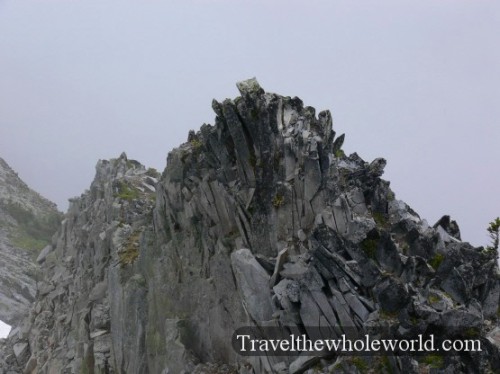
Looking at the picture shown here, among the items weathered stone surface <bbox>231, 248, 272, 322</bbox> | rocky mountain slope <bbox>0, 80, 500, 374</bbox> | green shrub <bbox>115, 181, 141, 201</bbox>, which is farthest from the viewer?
green shrub <bbox>115, 181, 141, 201</bbox>

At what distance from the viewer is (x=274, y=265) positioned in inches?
1118

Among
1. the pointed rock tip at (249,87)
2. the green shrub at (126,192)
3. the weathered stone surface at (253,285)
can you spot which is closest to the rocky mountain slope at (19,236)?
the green shrub at (126,192)

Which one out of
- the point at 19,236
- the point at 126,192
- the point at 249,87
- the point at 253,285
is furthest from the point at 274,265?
the point at 19,236

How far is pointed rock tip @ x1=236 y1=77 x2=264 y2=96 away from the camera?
35.1 meters

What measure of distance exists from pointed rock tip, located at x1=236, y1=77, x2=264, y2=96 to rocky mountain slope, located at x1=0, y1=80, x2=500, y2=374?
12 centimetres

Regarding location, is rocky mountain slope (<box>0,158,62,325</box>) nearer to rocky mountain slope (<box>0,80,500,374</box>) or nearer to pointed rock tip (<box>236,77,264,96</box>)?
rocky mountain slope (<box>0,80,500,374</box>)

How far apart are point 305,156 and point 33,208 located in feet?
385

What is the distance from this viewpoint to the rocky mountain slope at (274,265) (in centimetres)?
2455

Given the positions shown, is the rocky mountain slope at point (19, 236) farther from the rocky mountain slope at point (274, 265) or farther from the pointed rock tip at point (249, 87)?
the pointed rock tip at point (249, 87)

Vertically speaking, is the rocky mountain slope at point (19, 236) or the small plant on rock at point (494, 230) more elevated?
the rocky mountain slope at point (19, 236)

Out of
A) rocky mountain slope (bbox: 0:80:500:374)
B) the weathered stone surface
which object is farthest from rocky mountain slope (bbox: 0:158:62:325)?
the weathered stone surface

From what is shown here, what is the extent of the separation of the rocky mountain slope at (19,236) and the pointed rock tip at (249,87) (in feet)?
279

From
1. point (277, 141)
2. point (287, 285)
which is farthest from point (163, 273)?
point (287, 285)

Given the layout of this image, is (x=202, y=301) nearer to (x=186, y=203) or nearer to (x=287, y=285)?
(x=186, y=203)
